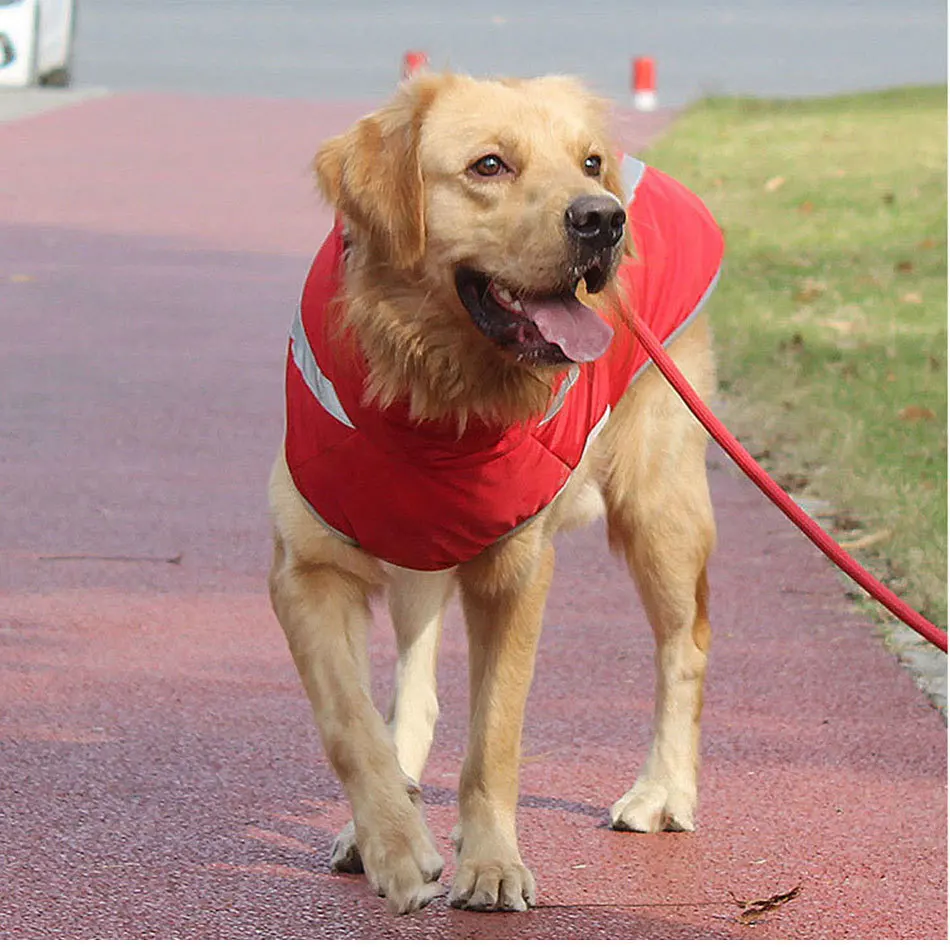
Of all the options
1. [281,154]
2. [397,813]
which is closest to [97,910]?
[397,813]

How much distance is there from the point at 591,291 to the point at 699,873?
1504mm

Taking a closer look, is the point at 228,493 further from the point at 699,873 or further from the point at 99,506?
Answer: the point at 699,873

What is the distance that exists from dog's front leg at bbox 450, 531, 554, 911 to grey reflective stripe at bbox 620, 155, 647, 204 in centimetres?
113

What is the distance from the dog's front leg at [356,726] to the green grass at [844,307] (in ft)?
10.5

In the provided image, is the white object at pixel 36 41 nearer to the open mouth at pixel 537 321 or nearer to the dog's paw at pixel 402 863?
the open mouth at pixel 537 321

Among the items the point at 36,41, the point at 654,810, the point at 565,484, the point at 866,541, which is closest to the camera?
the point at 565,484

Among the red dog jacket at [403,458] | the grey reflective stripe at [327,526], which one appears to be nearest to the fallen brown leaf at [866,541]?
the red dog jacket at [403,458]

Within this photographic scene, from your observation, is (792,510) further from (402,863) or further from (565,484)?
(402,863)

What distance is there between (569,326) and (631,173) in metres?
1.37

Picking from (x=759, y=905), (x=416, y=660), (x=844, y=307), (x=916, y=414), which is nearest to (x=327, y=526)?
(x=416, y=660)

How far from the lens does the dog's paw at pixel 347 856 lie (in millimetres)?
4922

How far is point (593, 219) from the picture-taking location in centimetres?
437

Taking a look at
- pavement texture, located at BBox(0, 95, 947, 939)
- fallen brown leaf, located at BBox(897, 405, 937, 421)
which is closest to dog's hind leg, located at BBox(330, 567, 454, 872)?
pavement texture, located at BBox(0, 95, 947, 939)

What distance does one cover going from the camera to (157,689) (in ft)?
21.1
